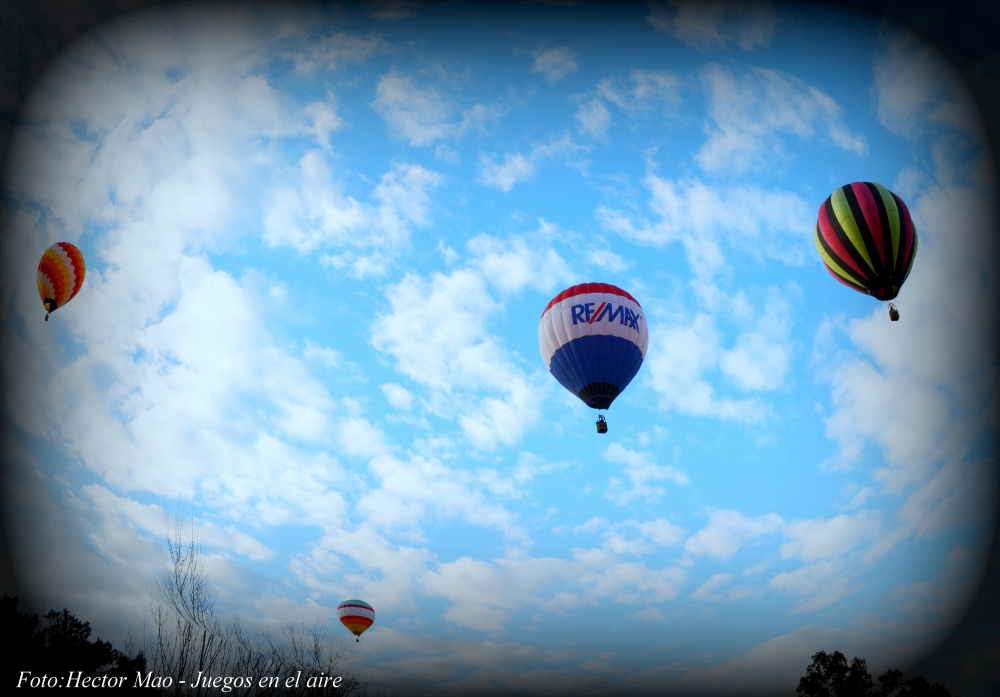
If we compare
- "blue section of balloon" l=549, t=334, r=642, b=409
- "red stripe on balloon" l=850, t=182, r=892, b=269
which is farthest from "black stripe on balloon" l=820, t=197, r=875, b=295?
"blue section of balloon" l=549, t=334, r=642, b=409

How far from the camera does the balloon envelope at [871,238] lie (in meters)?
22.1

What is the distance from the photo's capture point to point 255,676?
904 inches

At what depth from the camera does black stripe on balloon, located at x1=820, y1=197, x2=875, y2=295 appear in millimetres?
22438

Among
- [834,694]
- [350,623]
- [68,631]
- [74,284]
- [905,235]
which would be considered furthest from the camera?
[350,623]

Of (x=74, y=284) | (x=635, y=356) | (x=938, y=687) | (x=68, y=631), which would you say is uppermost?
(x=74, y=284)

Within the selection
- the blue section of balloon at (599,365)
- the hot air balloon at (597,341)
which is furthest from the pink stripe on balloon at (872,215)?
the blue section of balloon at (599,365)

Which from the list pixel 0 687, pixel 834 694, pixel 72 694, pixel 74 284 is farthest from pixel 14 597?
pixel 834 694

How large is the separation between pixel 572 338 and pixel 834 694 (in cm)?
3026

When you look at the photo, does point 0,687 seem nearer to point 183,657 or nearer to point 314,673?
point 183,657

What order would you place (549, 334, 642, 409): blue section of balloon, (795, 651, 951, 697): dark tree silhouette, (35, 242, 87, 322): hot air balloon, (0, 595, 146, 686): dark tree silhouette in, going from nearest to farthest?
1. (0, 595, 146, 686): dark tree silhouette
2. (549, 334, 642, 409): blue section of balloon
3. (35, 242, 87, 322): hot air balloon
4. (795, 651, 951, 697): dark tree silhouette

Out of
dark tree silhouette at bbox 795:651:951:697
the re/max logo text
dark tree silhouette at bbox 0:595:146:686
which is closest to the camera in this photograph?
dark tree silhouette at bbox 0:595:146:686

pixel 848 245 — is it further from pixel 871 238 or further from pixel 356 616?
pixel 356 616

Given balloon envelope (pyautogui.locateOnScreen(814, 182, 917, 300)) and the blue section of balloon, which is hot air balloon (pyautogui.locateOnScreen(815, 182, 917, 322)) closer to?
balloon envelope (pyautogui.locateOnScreen(814, 182, 917, 300))

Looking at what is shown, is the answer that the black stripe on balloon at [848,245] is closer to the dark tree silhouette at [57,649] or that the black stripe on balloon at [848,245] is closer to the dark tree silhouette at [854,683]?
the dark tree silhouette at [854,683]
